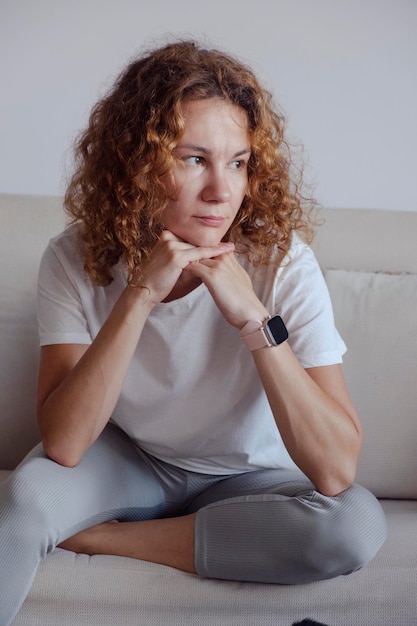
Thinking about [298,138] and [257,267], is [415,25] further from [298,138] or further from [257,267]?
[257,267]

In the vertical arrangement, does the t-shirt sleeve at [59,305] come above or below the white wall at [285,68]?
below

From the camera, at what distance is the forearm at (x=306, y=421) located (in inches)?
59.1

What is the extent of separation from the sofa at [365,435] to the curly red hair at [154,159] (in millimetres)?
294

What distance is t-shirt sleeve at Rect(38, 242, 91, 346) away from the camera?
166 cm

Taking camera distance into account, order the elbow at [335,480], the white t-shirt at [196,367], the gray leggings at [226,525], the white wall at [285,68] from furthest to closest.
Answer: the white wall at [285,68] → the white t-shirt at [196,367] → the elbow at [335,480] → the gray leggings at [226,525]

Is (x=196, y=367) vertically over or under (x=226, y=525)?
over

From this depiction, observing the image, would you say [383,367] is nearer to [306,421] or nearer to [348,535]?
[306,421]

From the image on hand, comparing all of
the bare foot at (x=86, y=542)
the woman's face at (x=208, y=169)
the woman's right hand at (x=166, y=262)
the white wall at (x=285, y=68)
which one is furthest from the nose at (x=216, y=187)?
the white wall at (x=285, y=68)

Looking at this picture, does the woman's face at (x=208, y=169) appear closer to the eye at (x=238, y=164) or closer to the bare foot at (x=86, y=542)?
the eye at (x=238, y=164)

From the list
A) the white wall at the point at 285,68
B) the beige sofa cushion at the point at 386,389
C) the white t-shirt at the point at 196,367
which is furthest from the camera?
the white wall at the point at 285,68

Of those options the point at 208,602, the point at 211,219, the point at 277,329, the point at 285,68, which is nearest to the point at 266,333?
the point at 277,329

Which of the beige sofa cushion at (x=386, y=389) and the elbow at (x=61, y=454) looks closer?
the elbow at (x=61, y=454)

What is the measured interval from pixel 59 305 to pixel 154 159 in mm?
350

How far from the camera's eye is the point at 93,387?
154 centimetres
